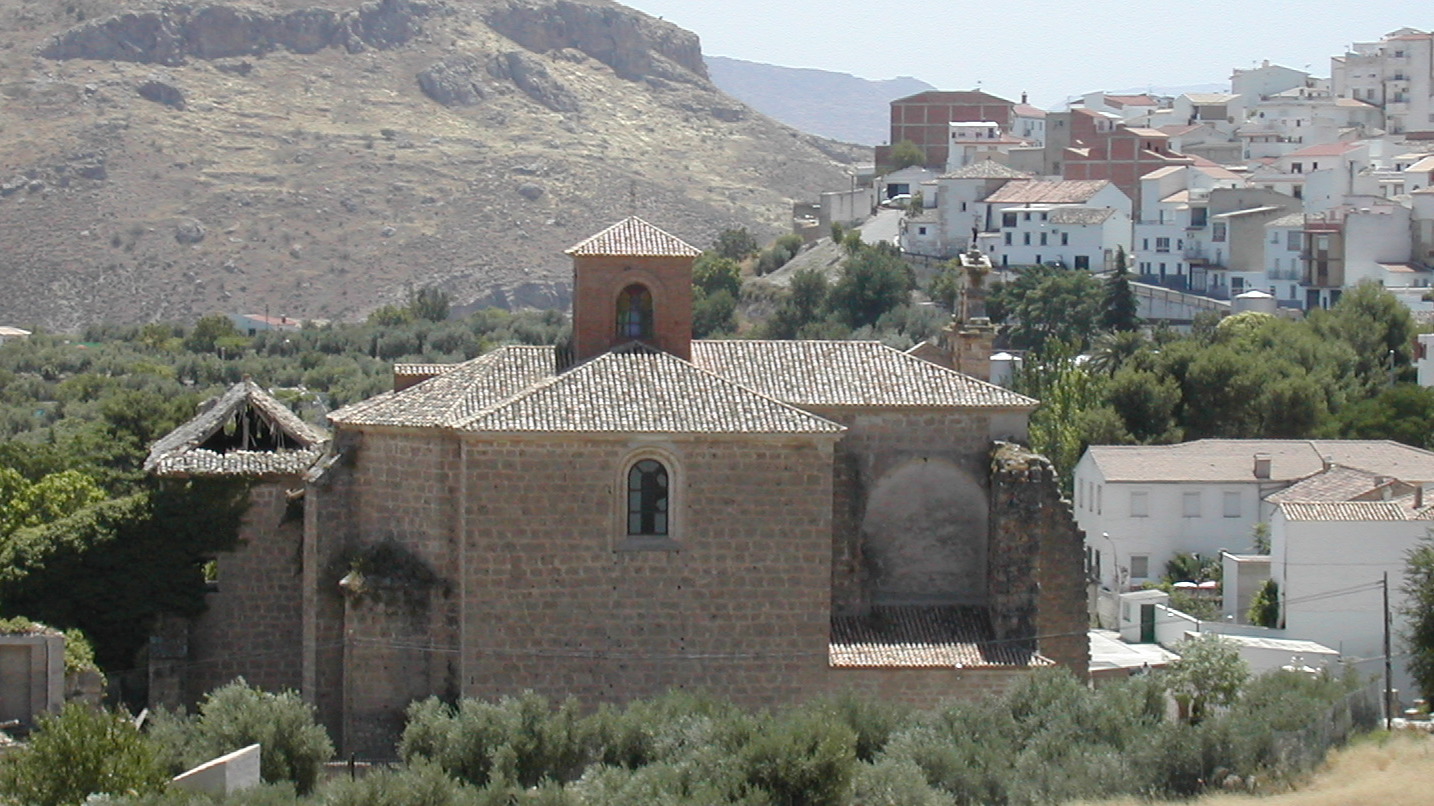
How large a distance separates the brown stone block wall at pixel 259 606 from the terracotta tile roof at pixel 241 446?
0.36 m

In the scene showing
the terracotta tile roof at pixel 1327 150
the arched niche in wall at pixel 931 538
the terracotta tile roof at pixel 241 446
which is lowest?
the arched niche in wall at pixel 931 538

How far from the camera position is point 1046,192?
103 metres

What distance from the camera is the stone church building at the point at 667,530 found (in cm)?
3033

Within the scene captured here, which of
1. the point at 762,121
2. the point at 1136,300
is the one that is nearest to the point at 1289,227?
the point at 1136,300

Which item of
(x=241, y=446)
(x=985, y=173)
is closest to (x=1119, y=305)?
(x=985, y=173)

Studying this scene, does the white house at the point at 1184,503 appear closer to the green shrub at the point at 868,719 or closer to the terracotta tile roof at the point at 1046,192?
the green shrub at the point at 868,719

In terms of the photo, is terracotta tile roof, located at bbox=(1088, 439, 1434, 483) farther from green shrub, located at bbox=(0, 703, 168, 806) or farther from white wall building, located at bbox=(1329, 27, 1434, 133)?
white wall building, located at bbox=(1329, 27, 1434, 133)

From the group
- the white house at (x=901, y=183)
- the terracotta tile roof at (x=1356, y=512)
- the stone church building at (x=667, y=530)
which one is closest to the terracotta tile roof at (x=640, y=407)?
the stone church building at (x=667, y=530)

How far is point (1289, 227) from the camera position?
9594 cm

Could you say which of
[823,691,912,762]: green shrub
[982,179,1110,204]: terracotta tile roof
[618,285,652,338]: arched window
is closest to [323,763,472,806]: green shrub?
[823,691,912,762]: green shrub

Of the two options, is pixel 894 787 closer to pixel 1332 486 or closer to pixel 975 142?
pixel 1332 486

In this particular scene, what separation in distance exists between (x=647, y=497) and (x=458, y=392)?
3077 millimetres

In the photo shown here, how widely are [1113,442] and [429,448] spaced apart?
1362 inches

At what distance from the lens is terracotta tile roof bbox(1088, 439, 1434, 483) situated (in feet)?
176
